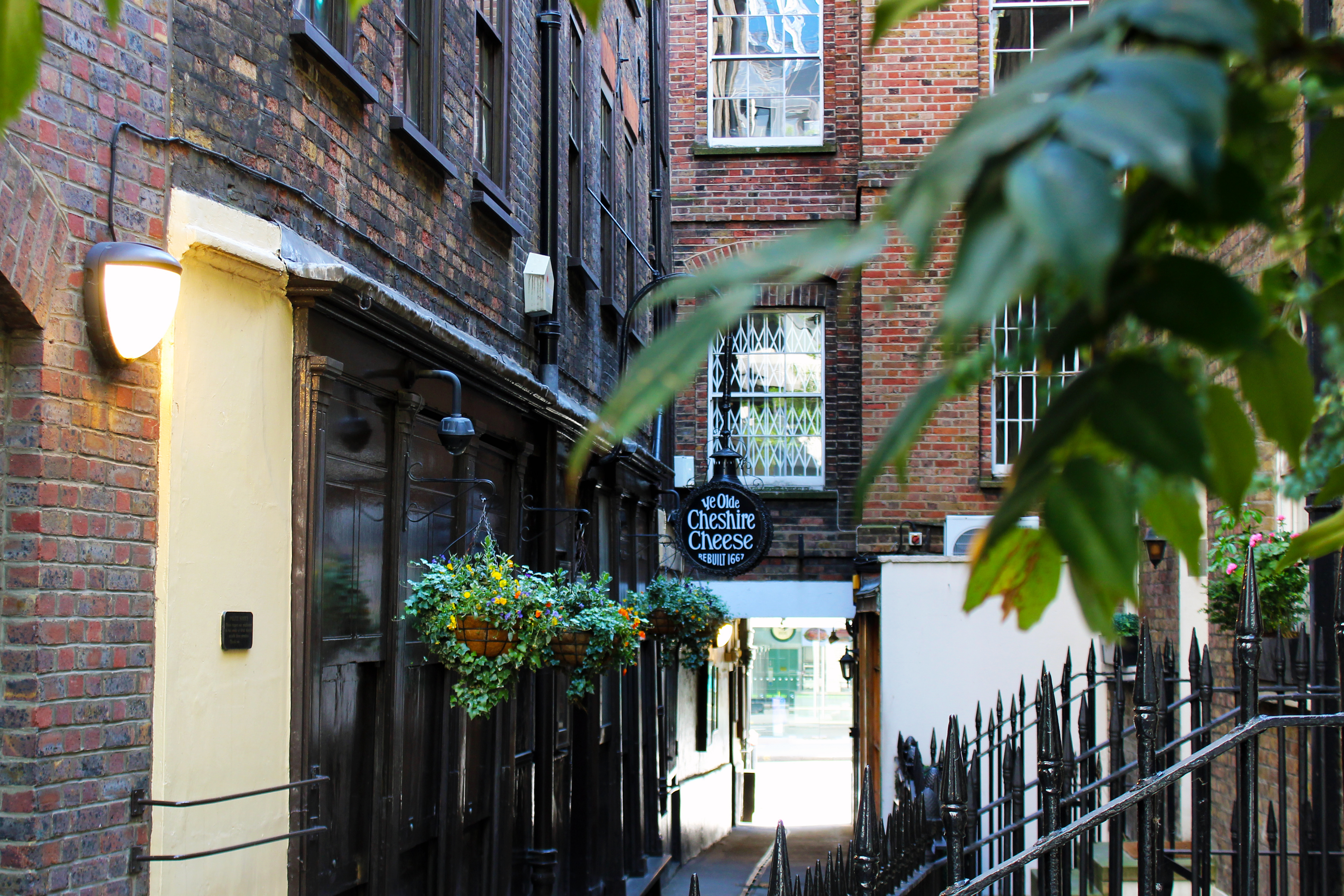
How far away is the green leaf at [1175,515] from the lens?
0.76 meters

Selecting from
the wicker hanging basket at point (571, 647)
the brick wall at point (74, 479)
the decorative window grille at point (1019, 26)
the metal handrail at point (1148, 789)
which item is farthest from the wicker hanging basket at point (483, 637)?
the decorative window grille at point (1019, 26)

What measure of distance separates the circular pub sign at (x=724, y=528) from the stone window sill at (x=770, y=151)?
4.31 m

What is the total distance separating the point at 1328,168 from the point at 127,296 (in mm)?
3392

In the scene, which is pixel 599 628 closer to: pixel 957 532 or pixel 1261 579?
pixel 1261 579

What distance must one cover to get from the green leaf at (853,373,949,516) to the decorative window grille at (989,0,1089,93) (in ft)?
40.9

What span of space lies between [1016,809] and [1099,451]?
13.7ft

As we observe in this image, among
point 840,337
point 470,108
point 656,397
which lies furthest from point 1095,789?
point 840,337

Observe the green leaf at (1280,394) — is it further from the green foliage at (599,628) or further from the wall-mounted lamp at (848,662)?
the wall-mounted lamp at (848,662)

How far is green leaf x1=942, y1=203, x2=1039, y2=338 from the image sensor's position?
51 cm

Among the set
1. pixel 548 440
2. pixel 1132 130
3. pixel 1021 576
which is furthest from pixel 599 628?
pixel 1132 130

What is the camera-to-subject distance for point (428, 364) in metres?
6.00

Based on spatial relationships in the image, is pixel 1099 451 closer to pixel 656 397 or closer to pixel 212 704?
pixel 656 397

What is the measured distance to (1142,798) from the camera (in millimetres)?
3279

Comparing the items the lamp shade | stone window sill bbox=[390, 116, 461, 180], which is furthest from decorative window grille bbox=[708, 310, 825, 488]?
the lamp shade
